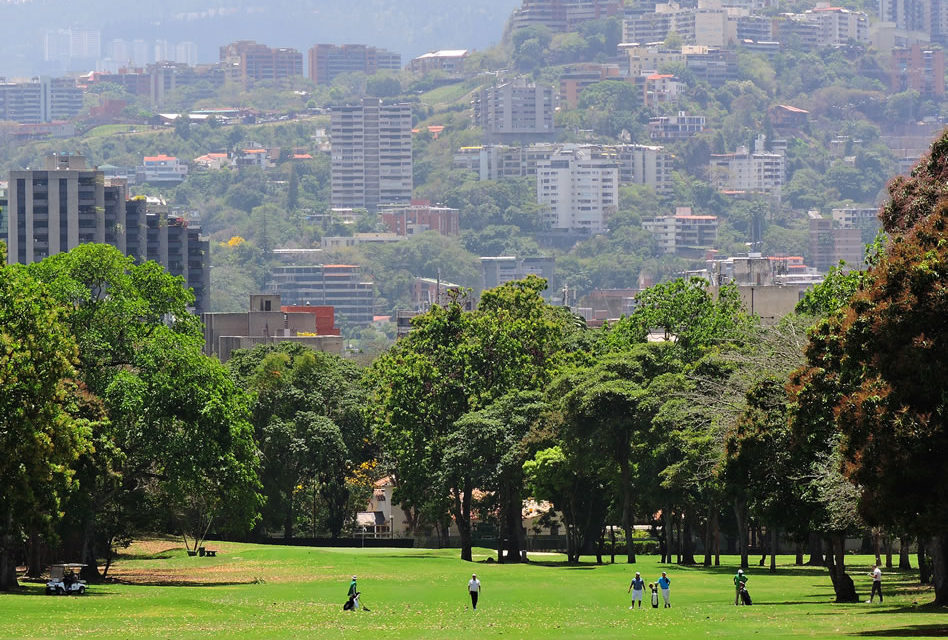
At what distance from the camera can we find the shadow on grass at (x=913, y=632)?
41.7 m

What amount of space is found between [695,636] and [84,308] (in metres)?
32.6

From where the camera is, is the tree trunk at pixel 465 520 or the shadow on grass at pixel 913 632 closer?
the shadow on grass at pixel 913 632

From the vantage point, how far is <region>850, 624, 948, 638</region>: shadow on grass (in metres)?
41.7

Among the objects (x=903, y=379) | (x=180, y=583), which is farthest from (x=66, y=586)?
(x=903, y=379)

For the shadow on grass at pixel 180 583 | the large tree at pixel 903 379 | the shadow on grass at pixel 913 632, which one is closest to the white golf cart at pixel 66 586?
the shadow on grass at pixel 180 583

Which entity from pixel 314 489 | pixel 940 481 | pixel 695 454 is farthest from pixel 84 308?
pixel 314 489

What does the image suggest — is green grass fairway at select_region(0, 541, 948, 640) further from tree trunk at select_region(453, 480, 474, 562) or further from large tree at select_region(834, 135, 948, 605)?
tree trunk at select_region(453, 480, 474, 562)

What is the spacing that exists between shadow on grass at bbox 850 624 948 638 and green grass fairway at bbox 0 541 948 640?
35 mm

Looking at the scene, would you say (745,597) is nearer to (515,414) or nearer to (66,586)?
(66,586)

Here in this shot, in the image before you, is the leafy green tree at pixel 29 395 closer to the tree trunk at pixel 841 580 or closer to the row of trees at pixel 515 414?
the row of trees at pixel 515 414

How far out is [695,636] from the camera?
45031 millimetres

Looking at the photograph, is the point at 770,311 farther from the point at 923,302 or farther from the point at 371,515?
the point at 923,302

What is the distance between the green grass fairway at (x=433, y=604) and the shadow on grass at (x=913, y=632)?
0.12ft

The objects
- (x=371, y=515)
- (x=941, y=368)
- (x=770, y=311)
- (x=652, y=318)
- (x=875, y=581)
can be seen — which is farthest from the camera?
(x=770, y=311)
